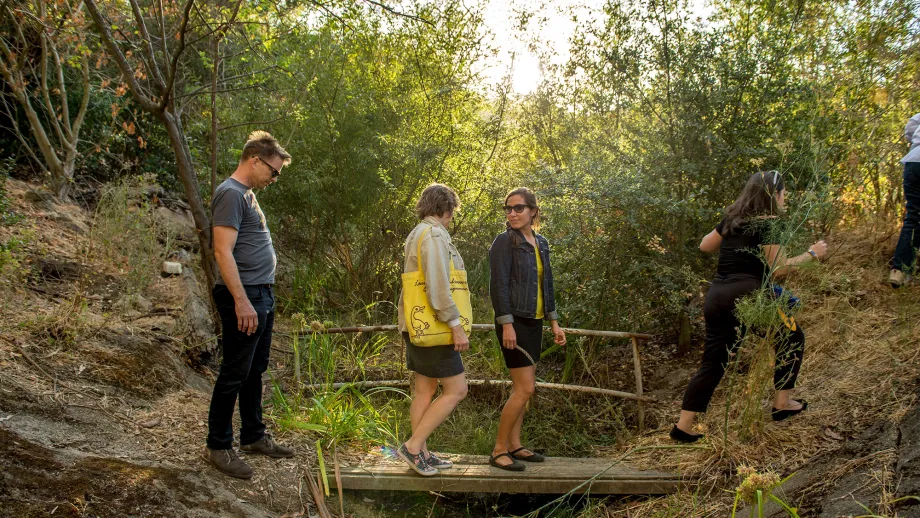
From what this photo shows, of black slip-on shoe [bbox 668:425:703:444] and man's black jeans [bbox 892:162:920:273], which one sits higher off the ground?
man's black jeans [bbox 892:162:920:273]

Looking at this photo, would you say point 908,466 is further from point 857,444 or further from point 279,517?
point 279,517

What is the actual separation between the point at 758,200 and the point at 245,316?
9.64ft

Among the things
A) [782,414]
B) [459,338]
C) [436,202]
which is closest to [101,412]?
[459,338]

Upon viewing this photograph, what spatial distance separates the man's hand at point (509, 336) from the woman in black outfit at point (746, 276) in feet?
3.86

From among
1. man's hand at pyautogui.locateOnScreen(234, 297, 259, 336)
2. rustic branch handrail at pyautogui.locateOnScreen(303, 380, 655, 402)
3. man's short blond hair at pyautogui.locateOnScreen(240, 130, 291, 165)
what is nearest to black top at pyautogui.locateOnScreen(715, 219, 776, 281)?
rustic branch handrail at pyautogui.locateOnScreen(303, 380, 655, 402)

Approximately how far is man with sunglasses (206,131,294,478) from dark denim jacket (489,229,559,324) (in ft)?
4.28

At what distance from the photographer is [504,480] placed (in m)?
3.95

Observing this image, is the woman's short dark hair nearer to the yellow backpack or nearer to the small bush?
the yellow backpack

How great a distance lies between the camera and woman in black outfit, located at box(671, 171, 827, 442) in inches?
148

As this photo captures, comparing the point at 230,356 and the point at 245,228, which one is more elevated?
the point at 245,228

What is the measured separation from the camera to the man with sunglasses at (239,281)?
3.28 m

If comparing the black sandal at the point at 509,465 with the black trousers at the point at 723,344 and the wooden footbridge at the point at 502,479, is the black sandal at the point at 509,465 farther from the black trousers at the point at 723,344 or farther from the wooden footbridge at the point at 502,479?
the black trousers at the point at 723,344

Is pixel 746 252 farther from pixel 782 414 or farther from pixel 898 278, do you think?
pixel 898 278

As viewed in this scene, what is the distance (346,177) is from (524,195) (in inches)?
192
